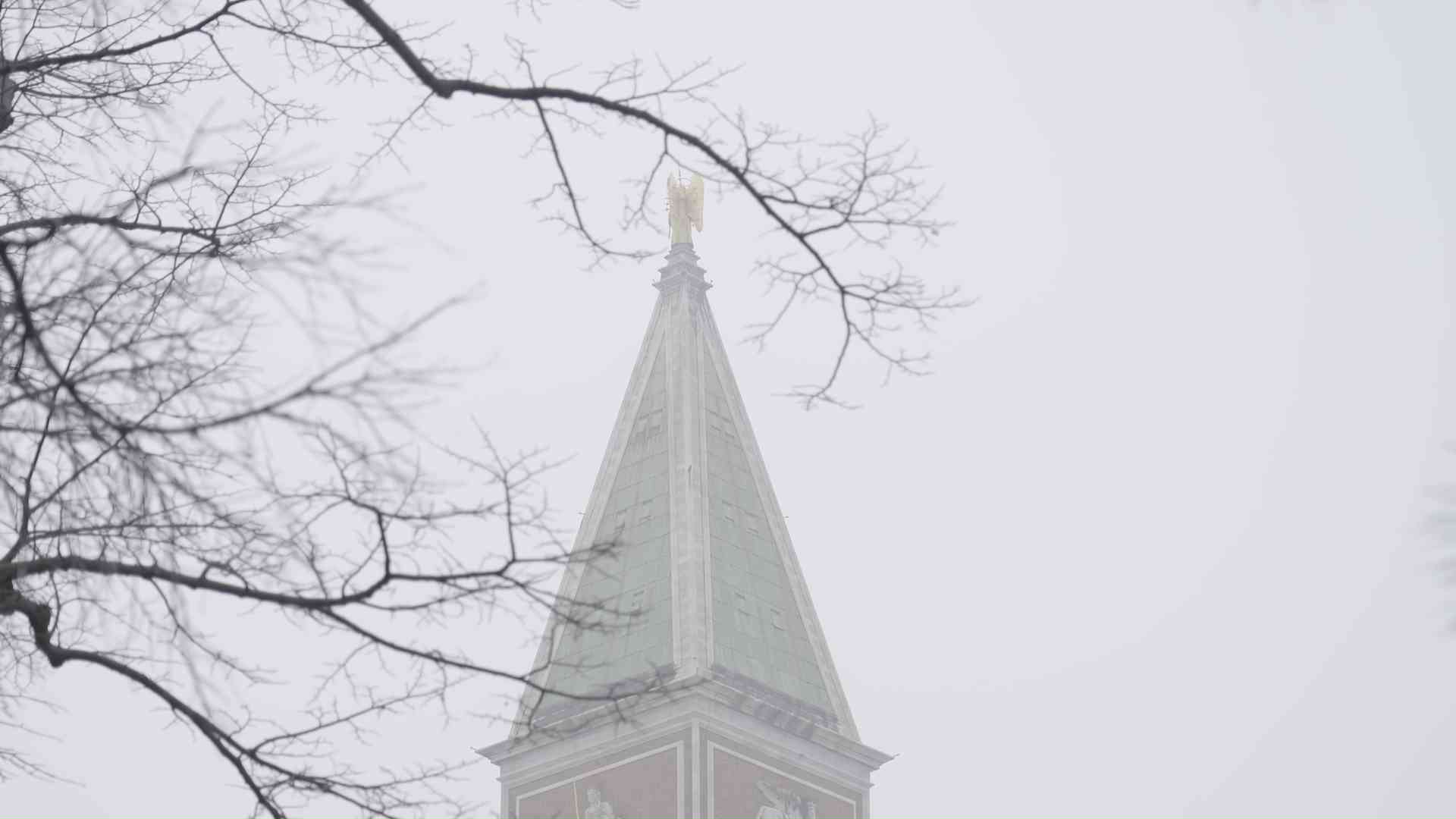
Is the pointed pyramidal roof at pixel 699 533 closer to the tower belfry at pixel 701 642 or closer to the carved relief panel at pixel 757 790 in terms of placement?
the tower belfry at pixel 701 642

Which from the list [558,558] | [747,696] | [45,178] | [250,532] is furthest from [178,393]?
[747,696]

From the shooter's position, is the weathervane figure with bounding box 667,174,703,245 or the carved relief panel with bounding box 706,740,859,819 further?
the weathervane figure with bounding box 667,174,703,245

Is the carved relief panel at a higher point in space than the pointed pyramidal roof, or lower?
lower

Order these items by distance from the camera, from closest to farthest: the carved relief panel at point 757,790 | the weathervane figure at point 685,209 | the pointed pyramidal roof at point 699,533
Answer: the carved relief panel at point 757,790 → the pointed pyramidal roof at point 699,533 → the weathervane figure at point 685,209

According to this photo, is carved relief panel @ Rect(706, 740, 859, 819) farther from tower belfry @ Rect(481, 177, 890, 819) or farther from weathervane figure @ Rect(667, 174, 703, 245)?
weathervane figure @ Rect(667, 174, 703, 245)

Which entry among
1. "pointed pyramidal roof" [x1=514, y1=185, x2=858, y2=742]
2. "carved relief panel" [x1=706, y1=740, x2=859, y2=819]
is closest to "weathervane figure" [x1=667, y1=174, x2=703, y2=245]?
"pointed pyramidal roof" [x1=514, y1=185, x2=858, y2=742]

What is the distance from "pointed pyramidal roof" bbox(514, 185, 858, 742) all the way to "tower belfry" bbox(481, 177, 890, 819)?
0.04 m

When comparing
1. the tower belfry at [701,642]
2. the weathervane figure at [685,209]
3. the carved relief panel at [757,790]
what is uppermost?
the weathervane figure at [685,209]

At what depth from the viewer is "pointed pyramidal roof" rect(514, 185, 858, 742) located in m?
50.8

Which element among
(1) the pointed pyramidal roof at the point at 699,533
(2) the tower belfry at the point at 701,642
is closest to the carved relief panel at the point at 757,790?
(2) the tower belfry at the point at 701,642

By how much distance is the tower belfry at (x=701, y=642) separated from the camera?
50.3m

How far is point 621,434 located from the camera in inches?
2164

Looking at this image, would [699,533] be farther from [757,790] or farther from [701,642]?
[757,790]

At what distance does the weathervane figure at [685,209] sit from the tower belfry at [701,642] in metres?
2.89
